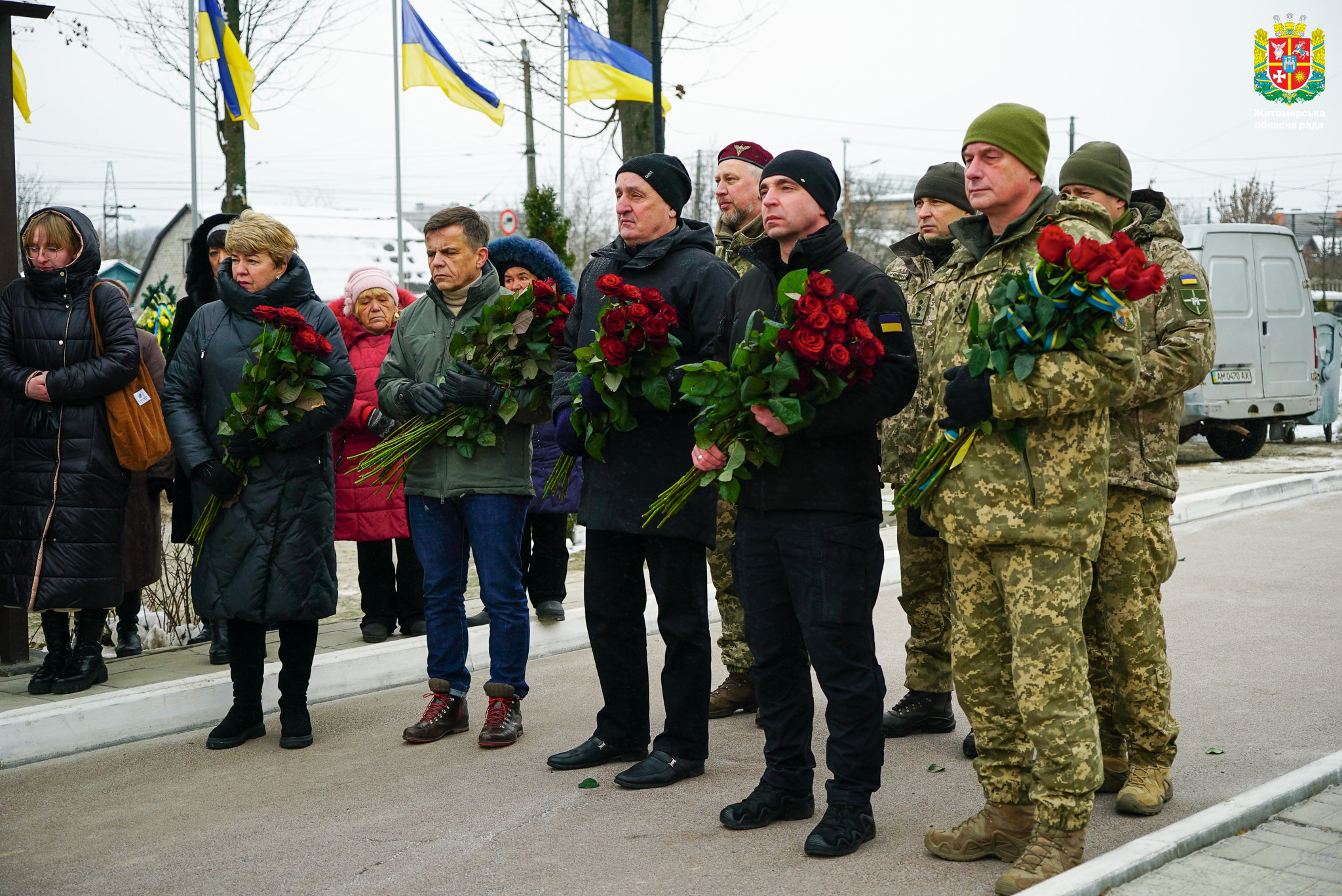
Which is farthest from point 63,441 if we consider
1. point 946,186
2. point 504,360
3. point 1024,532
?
point 1024,532

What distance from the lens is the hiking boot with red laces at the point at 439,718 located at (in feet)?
18.1

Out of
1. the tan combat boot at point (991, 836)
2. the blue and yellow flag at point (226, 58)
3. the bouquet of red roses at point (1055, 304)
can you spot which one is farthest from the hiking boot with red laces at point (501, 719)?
the blue and yellow flag at point (226, 58)

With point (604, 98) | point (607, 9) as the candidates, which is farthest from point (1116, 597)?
point (607, 9)

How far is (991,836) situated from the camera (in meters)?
3.92

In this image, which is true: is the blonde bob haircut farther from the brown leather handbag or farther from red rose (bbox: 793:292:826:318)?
red rose (bbox: 793:292:826:318)

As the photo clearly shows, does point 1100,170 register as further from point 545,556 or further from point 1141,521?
point 545,556

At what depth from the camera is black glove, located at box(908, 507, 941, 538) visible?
409 centimetres

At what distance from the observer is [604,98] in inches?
548

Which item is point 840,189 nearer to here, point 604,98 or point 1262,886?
point 1262,886

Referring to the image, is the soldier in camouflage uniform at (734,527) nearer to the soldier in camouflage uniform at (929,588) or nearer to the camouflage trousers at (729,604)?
the camouflage trousers at (729,604)

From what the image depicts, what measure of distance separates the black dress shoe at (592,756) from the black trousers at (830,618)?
1013 millimetres

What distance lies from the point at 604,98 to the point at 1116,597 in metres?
10.8

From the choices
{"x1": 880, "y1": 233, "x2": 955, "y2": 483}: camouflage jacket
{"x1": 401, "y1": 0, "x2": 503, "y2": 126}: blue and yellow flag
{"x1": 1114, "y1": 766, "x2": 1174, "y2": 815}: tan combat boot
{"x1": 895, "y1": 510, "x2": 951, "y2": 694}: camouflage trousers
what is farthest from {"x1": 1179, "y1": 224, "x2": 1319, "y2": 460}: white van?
{"x1": 1114, "y1": 766, "x2": 1174, "y2": 815}: tan combat boot

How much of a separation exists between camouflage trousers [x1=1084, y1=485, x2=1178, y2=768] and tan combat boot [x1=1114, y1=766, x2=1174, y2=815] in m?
0.04
